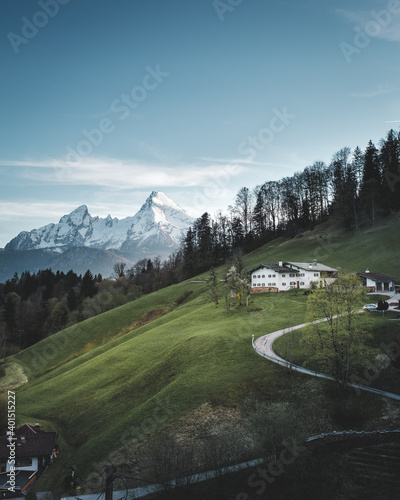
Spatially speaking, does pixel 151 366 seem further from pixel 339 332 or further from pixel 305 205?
pixel 305 205

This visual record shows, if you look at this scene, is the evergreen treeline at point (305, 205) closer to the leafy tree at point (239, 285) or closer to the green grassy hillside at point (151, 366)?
the green grassy hillside at point (151, 366)

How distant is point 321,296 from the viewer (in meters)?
42.9

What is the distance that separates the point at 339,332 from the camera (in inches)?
1592

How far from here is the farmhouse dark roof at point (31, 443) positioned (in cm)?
3931

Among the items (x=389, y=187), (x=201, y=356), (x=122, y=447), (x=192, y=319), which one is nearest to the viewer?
(x=122, y=447)

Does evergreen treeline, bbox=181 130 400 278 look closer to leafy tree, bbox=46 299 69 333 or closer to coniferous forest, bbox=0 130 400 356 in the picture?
coniferous forest, bbox=0 130 400 356

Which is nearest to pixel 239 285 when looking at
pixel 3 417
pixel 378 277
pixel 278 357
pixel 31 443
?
pixel 378 277

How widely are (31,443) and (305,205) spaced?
115744mm

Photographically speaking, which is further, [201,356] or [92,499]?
[201,356]

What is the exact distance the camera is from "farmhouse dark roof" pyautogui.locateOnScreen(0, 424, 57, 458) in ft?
129

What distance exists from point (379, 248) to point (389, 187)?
94.1ft

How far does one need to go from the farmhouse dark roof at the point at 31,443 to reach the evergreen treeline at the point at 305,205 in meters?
90.0

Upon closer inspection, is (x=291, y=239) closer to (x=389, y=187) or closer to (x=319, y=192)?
(x=319, y=192)

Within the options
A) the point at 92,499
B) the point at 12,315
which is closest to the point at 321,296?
the point at 92,499
